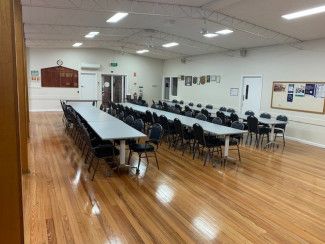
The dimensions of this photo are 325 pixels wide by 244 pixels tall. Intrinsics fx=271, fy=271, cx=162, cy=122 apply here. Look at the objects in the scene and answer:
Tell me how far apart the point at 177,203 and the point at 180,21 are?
18.5ft

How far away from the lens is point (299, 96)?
843cm

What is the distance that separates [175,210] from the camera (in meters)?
3.63

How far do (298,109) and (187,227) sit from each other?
6779mm

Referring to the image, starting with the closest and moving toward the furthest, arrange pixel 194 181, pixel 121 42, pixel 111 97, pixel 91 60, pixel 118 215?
pixel 118 215 < pixel 194 181 < pixel 121 42 < pixel 91 60 < pixel 111 97

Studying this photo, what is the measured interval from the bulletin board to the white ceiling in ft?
4.49

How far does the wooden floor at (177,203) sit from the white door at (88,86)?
29.4ft

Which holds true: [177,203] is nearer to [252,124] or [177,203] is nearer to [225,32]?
[252,124]

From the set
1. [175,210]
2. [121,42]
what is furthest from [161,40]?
[175,210]

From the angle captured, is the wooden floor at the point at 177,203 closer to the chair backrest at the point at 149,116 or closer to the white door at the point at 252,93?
the chair backrest at the point at 149,116

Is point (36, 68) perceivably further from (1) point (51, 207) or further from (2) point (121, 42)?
(1) point (51, 207)

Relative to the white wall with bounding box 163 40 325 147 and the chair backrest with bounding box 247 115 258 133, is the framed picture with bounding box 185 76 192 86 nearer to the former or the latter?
the white wall with bounding box 163 40 325 147

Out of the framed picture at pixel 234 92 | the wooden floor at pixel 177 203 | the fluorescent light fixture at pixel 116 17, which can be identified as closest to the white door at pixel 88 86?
the fluorescent light fixture at pixel 116 17

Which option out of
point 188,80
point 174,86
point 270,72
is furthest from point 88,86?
point 270,72

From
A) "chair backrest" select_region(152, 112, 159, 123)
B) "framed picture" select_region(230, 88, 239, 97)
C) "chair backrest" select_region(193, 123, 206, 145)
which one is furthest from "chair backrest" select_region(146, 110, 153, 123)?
"framed picture" select_region(230, 88, 239, 97)
